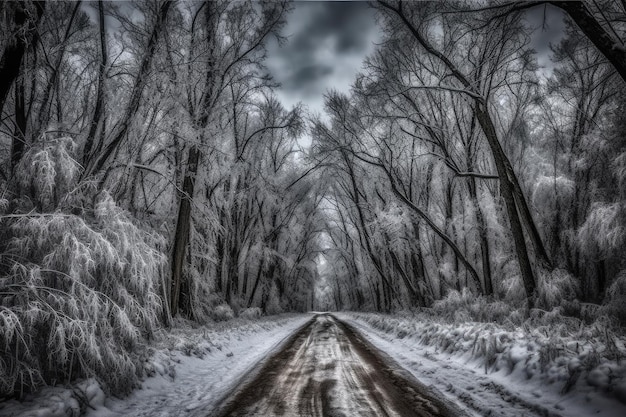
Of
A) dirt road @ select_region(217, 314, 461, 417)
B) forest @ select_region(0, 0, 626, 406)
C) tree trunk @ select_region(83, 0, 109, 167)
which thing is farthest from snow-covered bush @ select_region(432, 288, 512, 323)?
tree trunk @ select_region(83, 0, 109, 167)

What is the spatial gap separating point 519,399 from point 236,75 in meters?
12.2

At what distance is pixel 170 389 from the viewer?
485 centimetres

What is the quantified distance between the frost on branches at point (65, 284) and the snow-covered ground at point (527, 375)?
4387 millimetres

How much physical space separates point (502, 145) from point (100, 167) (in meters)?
13.2

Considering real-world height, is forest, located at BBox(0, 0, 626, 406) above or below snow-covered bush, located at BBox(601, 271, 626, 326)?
above

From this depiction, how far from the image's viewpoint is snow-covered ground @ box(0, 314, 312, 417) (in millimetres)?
3482

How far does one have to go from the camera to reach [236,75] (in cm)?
1227

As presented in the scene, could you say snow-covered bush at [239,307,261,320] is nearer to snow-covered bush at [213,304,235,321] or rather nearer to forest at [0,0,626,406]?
forest at [0,0,626,406]

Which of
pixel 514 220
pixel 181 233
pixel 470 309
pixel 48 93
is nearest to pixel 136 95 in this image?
pixel 48 93

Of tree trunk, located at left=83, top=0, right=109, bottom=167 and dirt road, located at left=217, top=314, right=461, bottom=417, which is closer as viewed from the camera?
dirt road, located at left=217, top=314, right=461, bottom=417

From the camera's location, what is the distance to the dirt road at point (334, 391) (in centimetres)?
361

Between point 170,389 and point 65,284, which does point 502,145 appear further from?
point 65,284

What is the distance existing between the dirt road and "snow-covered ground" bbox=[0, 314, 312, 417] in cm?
44

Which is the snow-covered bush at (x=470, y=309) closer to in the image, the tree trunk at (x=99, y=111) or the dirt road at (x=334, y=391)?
the dirt road at (x=334, y=391)
